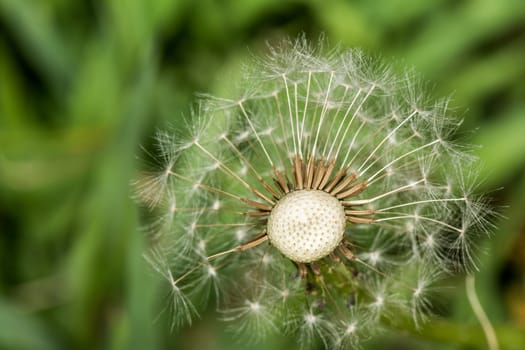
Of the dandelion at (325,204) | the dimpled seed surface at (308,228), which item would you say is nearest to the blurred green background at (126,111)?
the dandelion at (325,204)

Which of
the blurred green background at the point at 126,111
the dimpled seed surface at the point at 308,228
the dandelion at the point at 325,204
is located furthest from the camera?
the blurred green background at the point at 126,111

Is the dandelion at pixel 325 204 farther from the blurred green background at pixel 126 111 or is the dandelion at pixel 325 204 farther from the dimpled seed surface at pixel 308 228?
the blurred green background at pixel 126 111

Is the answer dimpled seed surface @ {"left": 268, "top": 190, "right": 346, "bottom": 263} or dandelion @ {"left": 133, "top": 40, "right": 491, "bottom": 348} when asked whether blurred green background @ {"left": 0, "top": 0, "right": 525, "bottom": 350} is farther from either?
dimpled seed surface @ {"left": 268, "top": 190, "right": 346, "bottom": 263}

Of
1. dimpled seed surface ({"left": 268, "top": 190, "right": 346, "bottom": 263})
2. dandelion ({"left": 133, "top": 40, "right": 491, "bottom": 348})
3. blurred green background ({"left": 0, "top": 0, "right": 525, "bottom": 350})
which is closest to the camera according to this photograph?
dimpled seed surface ({"left": 268, "top": 190, "right": 346, "bottom": 263})

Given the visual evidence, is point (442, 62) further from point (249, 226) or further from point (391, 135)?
point (249, 226)

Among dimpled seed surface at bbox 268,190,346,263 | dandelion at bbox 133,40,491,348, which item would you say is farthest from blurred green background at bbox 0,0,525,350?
dimpled seed surface at bbox 268,190,346,263

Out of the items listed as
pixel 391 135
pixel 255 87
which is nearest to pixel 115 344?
pixel 255 87

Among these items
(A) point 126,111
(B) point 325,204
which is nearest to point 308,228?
(B) point 325,204

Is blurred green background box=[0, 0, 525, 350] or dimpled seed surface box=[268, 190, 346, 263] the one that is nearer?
dimpled seed surface box=[268, 190, 346, 263]
